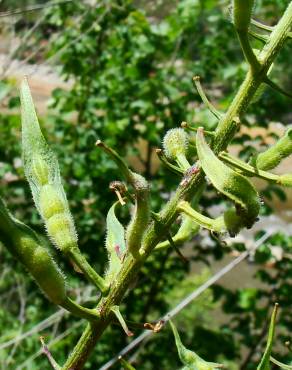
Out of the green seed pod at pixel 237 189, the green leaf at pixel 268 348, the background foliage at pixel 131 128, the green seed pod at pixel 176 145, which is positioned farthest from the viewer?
the background foliage at pixel 131 128

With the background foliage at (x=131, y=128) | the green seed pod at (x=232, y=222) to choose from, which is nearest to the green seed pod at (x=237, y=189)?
the green seed pod at (x=232, y=222)

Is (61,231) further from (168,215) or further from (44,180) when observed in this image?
(168,215)

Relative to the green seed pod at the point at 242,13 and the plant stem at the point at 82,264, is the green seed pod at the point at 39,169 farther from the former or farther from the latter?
the green seed pod at the point at 242,13

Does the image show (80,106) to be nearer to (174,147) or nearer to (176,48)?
(176,48)

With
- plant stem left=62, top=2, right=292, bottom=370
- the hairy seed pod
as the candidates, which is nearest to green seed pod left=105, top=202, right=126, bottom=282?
plant stem left=62, top=2, right=292, bottom=370

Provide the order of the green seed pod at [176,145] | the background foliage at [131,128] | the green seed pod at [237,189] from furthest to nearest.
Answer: the background foliage at [131,128], the green seed pod at [176,145], the green seed pod at [237,189]

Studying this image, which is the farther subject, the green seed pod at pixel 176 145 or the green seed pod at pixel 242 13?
the green seed pod at pixel 176 145
